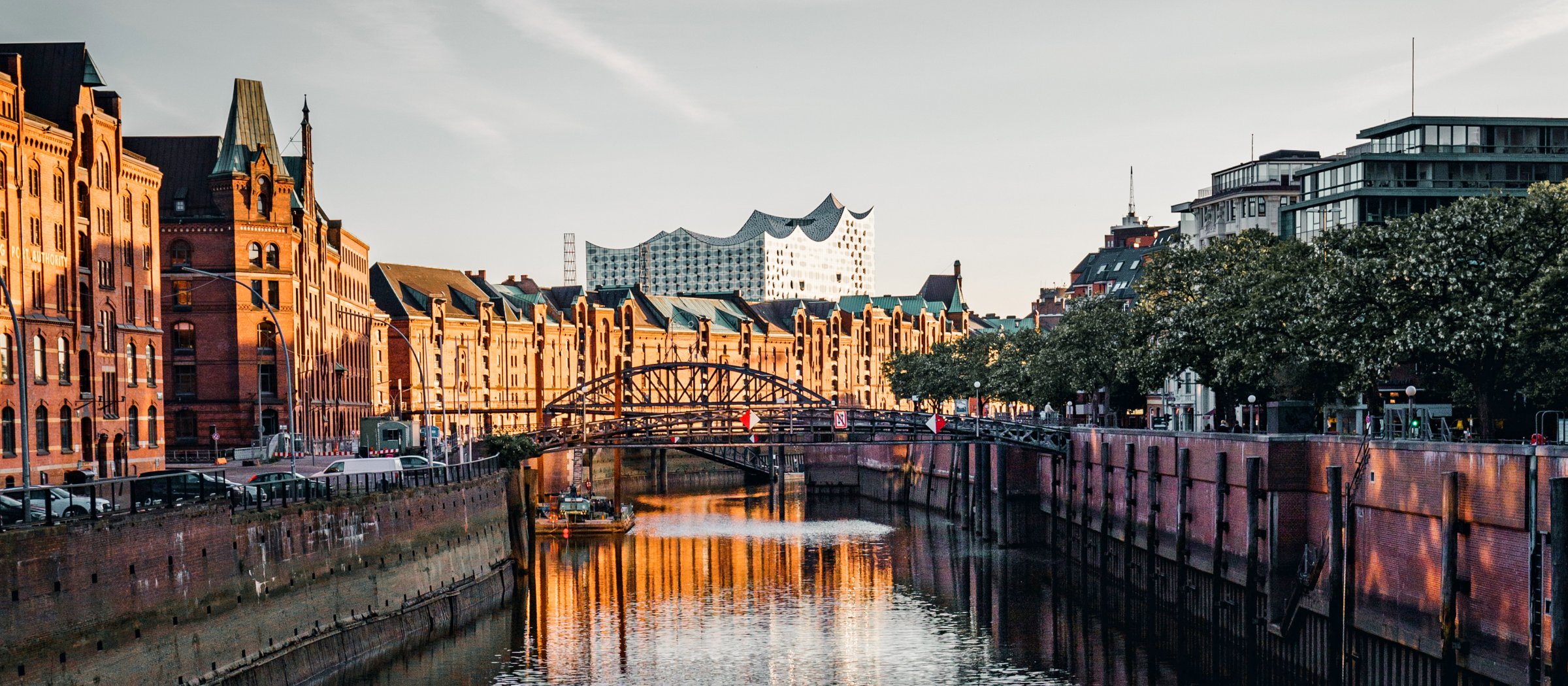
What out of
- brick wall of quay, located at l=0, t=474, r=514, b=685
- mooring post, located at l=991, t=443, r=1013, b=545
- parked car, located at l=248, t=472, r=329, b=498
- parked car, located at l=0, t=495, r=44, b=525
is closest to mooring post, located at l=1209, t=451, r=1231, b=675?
brick wall of quay, located at l=0, t=474, r=514, b=685

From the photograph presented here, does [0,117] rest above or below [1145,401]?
above

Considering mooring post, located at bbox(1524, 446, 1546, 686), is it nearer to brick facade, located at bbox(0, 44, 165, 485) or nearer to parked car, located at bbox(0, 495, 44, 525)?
parked car, located at bbox(0, 495, 44, 525)

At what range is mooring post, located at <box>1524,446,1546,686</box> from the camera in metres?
44.8

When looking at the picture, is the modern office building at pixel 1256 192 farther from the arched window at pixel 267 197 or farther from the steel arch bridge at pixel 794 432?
the arched window at pixel 267 197

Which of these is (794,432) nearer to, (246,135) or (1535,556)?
(246,135)

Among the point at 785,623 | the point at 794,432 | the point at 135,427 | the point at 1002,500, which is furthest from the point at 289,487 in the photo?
the point at 1002,500

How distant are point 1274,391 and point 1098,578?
13.0 metres

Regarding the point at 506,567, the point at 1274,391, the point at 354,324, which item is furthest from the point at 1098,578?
the point at 354,324

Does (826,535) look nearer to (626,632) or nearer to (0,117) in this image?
(626,632)

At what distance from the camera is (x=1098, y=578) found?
88125mm

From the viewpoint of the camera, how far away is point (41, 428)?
82000mm

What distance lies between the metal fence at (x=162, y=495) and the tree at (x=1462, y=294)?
38.0 meters

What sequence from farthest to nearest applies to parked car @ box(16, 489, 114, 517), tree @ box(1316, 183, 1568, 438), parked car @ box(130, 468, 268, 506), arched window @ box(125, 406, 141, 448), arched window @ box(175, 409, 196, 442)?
1. arched window @ box(175, 409, 196, 442)
2. arched window @ box(125, 406, 141, 448)
3. tree @ box(1316, 183, 1568, 438)
4. parked car @ box(130, 468, 268, 506)
5. parked car @ box(16, 489, 114, 517)

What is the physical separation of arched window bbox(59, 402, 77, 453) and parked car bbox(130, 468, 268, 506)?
29593 millimetres
